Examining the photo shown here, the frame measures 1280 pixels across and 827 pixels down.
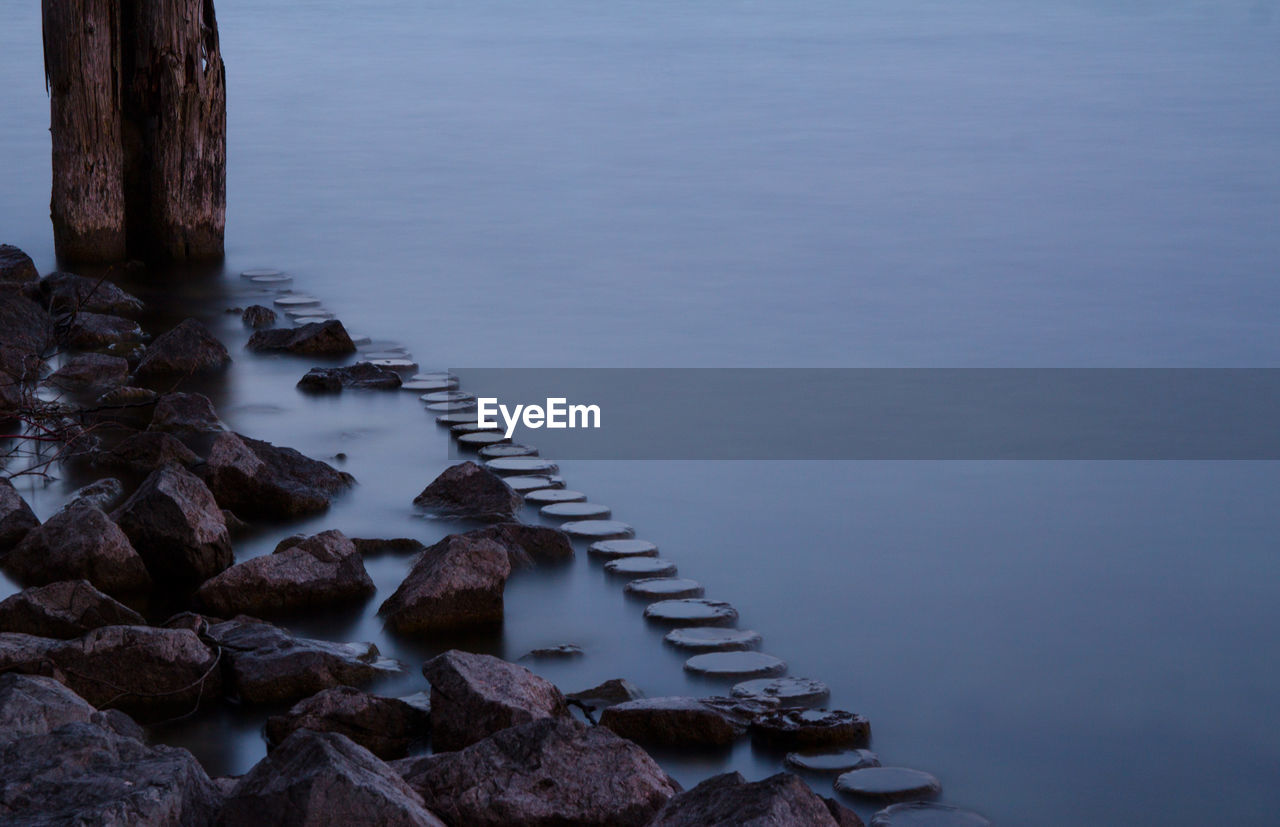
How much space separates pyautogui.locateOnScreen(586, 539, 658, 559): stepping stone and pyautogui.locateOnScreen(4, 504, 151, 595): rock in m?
1.17

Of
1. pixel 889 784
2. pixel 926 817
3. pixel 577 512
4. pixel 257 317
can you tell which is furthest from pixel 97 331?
pixel 926 817

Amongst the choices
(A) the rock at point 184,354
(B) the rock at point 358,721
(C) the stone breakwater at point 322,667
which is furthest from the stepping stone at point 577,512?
(A) the rock at point 184,354

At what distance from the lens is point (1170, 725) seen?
337 cm

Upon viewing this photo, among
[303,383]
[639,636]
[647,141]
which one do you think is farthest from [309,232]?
[639,636]

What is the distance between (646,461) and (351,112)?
11601 mm

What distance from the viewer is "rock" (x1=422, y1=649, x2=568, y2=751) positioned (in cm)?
297

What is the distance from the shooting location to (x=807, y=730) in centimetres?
318

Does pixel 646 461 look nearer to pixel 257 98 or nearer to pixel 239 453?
pixel 239 453

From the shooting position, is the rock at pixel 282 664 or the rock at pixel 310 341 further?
the rock at pixel 310 341

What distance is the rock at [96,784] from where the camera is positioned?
7.17ft

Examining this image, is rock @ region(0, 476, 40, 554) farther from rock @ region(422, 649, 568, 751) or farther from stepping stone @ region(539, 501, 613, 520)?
rock @ region(422, 649, 568, 751)

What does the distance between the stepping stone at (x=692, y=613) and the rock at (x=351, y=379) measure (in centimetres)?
250

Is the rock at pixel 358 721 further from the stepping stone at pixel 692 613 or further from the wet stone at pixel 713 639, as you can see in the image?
the stepping stone at pixel 692 613

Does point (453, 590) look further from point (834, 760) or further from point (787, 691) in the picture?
point (834, 760)
